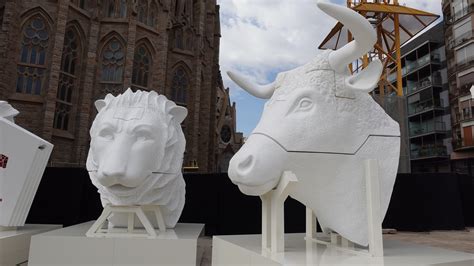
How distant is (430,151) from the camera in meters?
25.8

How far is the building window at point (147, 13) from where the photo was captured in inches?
756

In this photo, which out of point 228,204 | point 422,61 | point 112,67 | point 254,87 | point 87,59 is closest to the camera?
point 254,87

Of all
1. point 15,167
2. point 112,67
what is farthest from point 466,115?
point 15,167

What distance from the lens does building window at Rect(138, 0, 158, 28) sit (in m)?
19.2

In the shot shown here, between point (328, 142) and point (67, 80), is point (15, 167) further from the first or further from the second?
point (67, 80)

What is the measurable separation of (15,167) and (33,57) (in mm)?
13087

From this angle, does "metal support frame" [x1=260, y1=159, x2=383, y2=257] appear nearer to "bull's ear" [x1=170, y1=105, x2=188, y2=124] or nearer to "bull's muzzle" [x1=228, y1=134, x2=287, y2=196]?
"bull's muzzle" [x1=228, y1=134, x2=287, y2=196]

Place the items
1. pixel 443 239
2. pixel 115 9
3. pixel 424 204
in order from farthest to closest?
pixel 115 9 → pixel 424 204 → pixel 443 239

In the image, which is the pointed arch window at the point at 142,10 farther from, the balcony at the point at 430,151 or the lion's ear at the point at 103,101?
the balcony at the point at 430,151

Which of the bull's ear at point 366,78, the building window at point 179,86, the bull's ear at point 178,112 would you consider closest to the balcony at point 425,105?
the building window at point 179,86

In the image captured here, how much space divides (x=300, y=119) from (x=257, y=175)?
0.56 metres

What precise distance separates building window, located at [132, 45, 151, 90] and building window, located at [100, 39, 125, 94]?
83 centimetres

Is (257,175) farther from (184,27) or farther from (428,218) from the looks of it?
(184,27)

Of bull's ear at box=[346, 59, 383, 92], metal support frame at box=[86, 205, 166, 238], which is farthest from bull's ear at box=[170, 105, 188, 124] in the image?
bull's ear at box=[346, 59, 383, 92]
